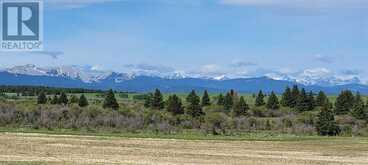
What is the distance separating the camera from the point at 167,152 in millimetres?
44969

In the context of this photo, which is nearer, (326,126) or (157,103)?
(326,126)

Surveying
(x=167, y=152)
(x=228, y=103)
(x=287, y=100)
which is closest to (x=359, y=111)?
(x=287, y=100)

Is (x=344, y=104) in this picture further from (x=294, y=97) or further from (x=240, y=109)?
(x=240, y=109)

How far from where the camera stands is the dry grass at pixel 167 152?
1511 inches

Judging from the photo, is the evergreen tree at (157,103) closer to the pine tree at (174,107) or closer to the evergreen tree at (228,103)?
the pine tree at (174,107)

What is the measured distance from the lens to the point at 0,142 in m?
48.4

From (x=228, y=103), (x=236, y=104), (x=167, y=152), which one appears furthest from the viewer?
(x=228, y=103)

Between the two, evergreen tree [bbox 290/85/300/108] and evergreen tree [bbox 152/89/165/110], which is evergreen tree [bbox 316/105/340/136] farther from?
evergreen tree [bbox 290/85/300/108]

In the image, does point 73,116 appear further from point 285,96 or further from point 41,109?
point 285,96

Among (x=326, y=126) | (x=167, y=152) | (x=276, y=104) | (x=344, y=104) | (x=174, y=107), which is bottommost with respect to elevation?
(x=167, y=152)

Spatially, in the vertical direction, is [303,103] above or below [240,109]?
above

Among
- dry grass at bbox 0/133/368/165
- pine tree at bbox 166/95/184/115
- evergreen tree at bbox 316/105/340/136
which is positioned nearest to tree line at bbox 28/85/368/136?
pine tree at bbox 166/95/184/115

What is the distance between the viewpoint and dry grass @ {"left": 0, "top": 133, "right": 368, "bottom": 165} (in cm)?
3838

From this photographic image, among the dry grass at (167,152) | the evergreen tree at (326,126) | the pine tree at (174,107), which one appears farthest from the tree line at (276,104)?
the dry grass at (167,152)
